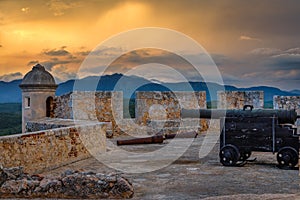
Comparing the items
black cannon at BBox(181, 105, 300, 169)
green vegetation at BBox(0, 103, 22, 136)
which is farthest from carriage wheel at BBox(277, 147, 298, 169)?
green vegetation at BBox(0, 103, 22, 136)

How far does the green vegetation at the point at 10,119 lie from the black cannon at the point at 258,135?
38.0ft

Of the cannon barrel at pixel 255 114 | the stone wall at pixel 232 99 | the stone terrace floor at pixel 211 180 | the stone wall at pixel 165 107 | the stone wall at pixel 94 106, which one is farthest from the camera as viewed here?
the stone wall at pixel 232 99

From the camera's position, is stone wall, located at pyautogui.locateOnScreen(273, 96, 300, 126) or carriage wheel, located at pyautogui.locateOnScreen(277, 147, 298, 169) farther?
stone wall, located at pyautogui.locateOnScreen(273, 96, 300, 126)

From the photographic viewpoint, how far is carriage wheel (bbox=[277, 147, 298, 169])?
857cm

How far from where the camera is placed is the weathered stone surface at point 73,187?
20.8ft

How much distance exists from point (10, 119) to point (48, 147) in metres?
14.7

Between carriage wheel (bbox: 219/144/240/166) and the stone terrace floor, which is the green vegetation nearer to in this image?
the stone terrace floor

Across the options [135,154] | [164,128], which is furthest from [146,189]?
[164,128]

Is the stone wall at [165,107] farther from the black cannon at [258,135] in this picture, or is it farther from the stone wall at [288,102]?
the black cannon at [258,135]

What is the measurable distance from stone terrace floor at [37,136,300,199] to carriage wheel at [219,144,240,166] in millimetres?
185

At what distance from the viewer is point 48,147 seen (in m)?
8.80

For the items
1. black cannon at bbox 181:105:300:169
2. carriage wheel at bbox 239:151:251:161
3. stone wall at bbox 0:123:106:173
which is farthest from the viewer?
carriage wheel at bbox 239:151:251:161

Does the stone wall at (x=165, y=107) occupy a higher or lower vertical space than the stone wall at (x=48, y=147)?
higher

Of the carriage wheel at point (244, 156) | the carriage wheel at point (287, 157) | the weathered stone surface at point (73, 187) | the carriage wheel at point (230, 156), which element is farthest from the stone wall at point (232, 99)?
the weathered stone surface at point (73, 187)
